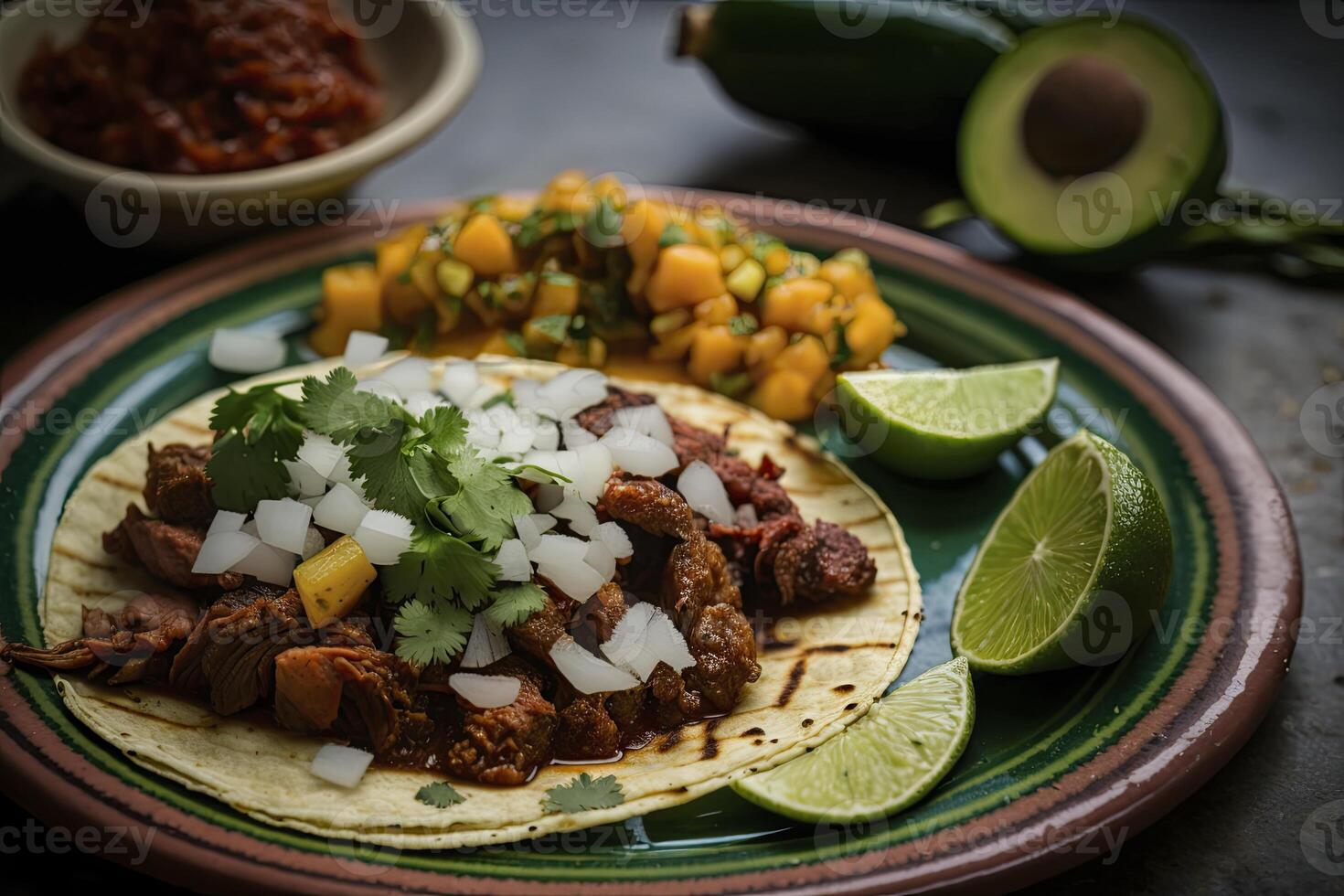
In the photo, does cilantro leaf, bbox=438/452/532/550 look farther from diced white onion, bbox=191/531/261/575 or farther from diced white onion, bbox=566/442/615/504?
diced white onion, bbox=191/531/261/575

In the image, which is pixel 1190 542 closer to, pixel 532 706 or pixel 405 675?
pixel 532 706

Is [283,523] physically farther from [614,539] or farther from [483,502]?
[614,539]

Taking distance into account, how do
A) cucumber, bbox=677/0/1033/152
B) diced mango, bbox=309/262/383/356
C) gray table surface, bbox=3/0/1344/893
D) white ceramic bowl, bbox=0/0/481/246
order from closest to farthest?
1. gray table surface, bbox=3/0/1344/893
2. diced mango, bbox=309/262/383/356
3. white ceramic bowl, bbox=0/0/481/246
4. cucumber, bbox=677/0/1033/152

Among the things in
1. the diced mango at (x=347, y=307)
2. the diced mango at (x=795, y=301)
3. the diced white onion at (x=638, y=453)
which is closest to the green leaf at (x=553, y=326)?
the diced mango at (x=347, y=307)

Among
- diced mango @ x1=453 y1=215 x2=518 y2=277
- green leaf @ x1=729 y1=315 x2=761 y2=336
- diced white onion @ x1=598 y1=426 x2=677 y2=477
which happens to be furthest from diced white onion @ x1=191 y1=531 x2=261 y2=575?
green leaf @ x1=729 y1=315 x2=761 y2=336

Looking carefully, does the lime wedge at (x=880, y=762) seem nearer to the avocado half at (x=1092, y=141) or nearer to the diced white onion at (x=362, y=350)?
the diced white onion at (x=362, y=350)

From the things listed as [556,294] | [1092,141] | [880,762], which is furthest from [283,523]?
[1092,141]
